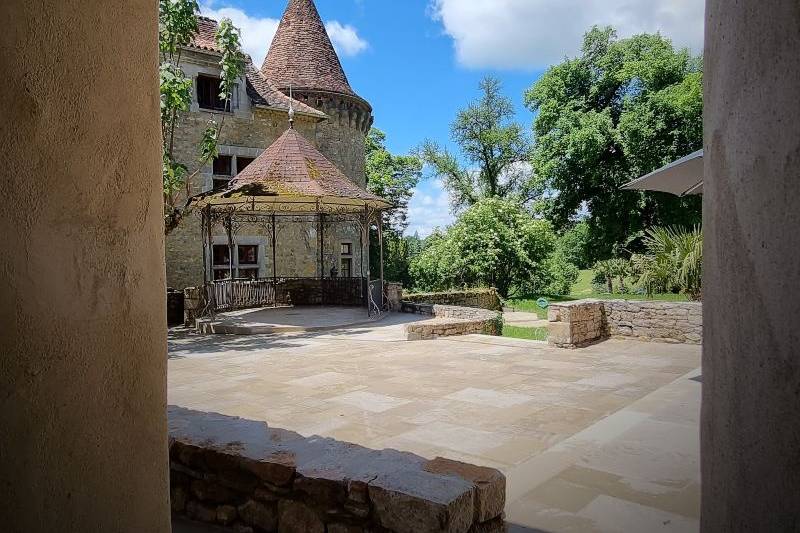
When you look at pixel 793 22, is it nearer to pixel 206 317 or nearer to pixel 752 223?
pixel 752 223

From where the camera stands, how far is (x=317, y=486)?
2.77 m

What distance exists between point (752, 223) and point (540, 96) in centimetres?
2942

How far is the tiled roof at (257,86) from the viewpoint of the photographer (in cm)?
1806

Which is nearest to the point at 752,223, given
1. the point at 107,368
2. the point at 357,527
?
the point at 107,368

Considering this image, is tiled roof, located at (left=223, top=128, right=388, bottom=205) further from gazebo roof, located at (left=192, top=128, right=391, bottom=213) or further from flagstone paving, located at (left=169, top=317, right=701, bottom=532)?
flagstone paving, located at (left=169, top=317, right=701, bottom=532)

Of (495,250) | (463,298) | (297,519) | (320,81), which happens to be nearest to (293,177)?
(463,298)

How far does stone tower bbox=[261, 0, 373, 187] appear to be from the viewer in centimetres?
2073

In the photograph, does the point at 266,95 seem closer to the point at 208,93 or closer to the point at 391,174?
the point at 208,93

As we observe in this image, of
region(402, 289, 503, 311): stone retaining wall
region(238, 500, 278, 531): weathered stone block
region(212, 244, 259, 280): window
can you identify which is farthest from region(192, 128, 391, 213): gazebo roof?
region(238, 500, 278, 531): weathered stone block

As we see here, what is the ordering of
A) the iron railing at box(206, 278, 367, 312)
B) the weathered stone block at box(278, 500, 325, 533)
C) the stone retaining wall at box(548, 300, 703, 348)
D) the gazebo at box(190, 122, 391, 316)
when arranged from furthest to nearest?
1. the iron railing at box(206, 278, 367, 312)
2. the gazebo at box(190, 122, 391, 316)
3. the stone retaining wall at box(548, 300, 703, 348)
4. the weathered stone block at box(278, 500, 325, 533)

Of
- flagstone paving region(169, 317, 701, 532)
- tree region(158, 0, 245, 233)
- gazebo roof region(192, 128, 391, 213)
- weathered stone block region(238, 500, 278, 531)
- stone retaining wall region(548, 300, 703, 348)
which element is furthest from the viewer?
gazebo roof region(192, 128, 391, 213)

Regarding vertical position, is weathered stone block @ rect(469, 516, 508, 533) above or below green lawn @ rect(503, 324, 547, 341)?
above

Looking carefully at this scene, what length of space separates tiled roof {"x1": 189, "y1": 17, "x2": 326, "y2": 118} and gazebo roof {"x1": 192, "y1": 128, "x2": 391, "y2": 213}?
4810mm

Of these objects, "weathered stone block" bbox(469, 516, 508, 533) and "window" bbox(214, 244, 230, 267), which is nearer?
"weathered stone block" bbox(469, 516, 508, 533)
